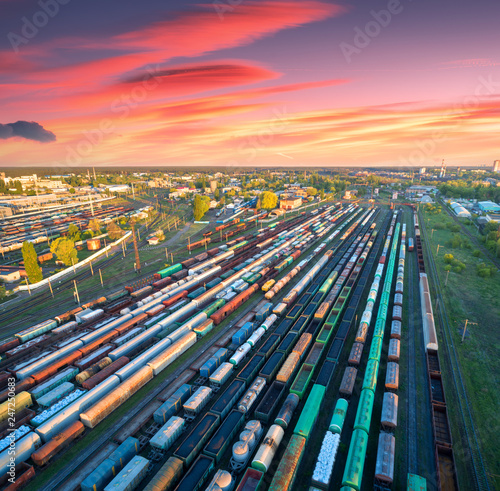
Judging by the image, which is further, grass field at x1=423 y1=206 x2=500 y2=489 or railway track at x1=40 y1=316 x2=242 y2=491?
grass field at x1=423 y1=206 x2=500 y2=489

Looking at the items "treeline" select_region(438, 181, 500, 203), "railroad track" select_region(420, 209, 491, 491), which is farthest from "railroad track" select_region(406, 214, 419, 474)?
"treeline" select_region(438, 181, 500, 203)

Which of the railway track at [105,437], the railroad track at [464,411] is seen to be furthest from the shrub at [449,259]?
the railway track at [105,437]

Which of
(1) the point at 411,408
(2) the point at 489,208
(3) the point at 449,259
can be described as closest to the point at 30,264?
(1) the point at 411,408

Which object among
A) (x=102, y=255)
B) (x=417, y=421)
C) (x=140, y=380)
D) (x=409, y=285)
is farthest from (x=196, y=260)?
(x=417, y=421)

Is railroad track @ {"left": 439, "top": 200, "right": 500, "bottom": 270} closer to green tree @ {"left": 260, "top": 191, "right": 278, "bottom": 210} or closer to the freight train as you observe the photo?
the freight train

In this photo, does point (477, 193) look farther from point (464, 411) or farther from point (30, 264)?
point (30, 264)

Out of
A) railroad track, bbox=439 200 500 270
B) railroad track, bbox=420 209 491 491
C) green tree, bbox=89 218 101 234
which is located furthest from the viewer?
green tree, bbox=89 218 101 234

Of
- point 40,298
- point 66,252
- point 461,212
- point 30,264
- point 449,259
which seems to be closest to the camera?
point 40,298

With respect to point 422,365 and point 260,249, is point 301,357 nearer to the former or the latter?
point 422,365

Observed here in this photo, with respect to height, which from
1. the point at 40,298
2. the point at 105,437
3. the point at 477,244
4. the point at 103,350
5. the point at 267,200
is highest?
the point at 267,200
